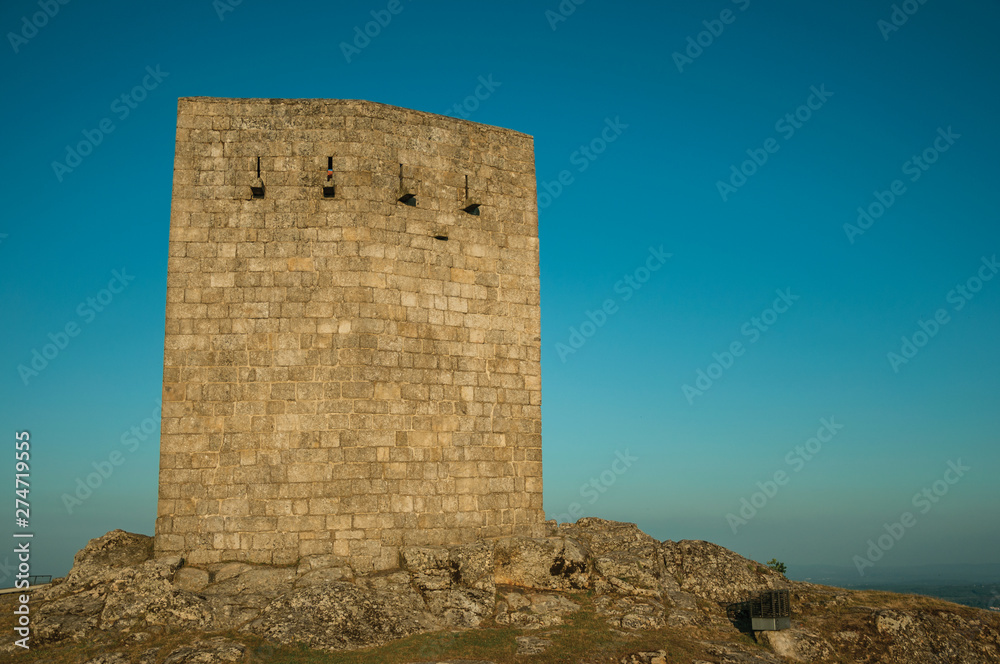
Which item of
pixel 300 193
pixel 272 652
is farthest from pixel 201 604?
pixel 300 193

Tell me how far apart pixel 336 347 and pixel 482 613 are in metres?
4.69

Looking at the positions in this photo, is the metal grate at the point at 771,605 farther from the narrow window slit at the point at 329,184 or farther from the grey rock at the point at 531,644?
the narrow window slit at the point at 329,184

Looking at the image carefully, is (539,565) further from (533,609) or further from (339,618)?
(339,618)

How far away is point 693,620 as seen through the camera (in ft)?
38.3

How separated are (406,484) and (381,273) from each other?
3.48 meters

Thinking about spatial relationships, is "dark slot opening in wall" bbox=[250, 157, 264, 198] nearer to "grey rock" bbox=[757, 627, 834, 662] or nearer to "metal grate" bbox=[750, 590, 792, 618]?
"metal grate" bbox=[750, 590, 792, 618]

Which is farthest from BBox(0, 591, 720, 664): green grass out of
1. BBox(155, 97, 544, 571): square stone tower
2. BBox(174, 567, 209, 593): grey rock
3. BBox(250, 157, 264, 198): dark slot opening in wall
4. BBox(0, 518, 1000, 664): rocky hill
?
BBox(250, 157, 264, 198): dark slot opening in wall

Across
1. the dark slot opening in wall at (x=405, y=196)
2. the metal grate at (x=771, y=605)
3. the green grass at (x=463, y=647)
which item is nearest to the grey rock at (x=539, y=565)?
the green grass at (x=463, y=647)

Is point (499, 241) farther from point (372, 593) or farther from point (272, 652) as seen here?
point (272, 652)

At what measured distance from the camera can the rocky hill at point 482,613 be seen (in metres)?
9.72

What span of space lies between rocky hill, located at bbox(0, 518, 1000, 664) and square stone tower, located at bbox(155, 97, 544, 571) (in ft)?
2.17

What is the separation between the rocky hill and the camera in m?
9.72

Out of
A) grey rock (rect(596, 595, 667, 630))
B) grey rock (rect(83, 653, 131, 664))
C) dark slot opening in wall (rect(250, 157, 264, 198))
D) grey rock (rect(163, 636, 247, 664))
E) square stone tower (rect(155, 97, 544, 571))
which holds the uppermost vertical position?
dark slot opening in wall (rect(250, 157, 264, 198))

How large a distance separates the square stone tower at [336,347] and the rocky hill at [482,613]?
2.17 feet
